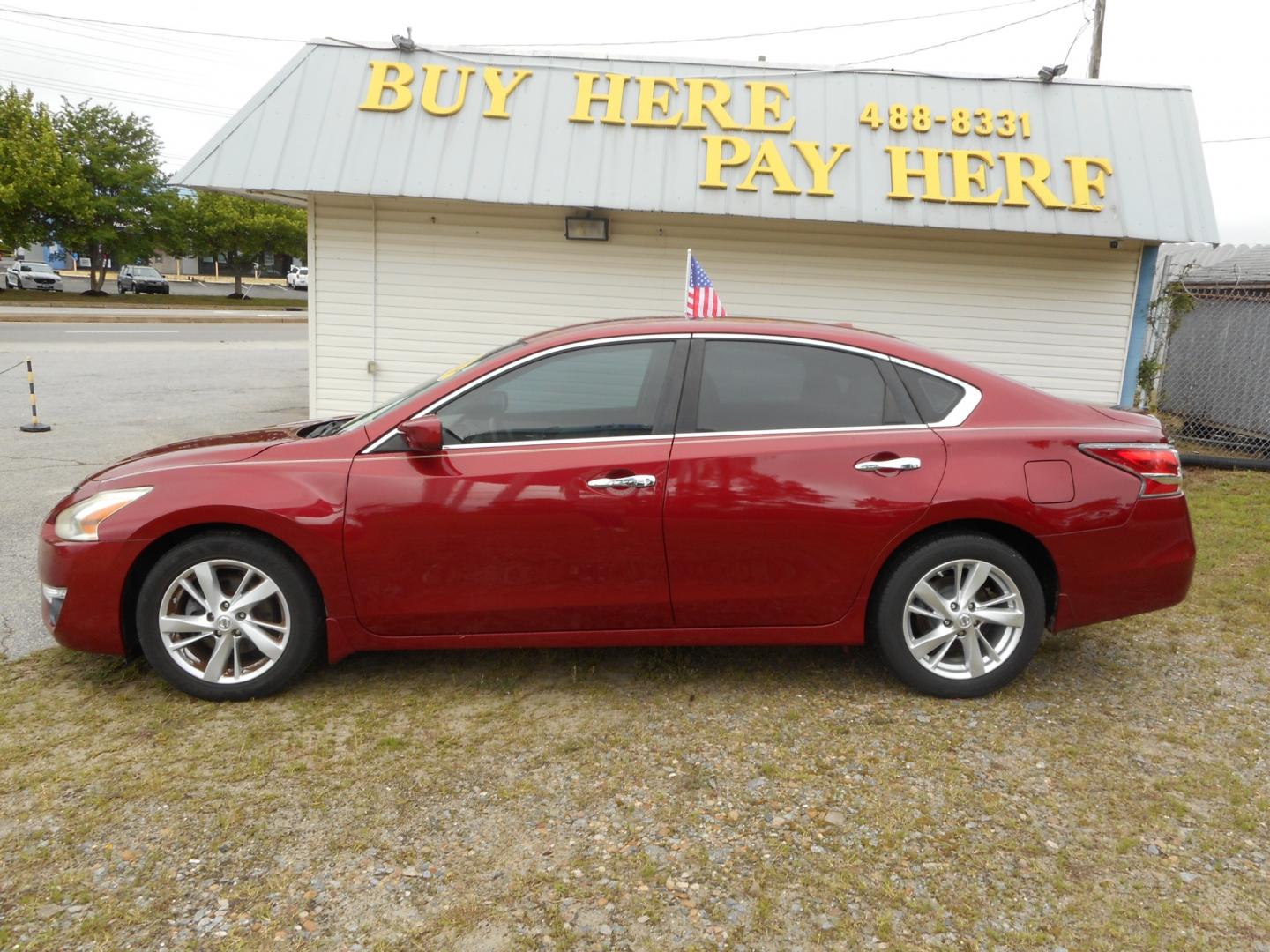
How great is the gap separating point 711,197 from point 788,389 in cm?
544

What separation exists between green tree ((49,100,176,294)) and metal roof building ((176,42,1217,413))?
35.3 metres

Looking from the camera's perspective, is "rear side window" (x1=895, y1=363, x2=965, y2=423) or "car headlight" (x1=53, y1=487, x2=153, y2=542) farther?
"rear side window" (x1=895, y1=363, x2=965, y2=423)

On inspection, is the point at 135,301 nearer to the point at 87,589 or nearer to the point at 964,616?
the point at 87,589

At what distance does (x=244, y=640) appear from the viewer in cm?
399

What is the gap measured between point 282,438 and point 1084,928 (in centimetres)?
349

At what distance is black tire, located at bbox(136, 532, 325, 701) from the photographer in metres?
3.90

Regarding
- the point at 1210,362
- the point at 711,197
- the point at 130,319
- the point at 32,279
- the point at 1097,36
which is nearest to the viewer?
the point at 711,197

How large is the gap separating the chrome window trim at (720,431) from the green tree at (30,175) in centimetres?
3909

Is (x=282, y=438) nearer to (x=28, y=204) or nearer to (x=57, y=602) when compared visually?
(x=57, y=602)

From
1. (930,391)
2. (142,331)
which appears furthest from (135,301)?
(930,391)

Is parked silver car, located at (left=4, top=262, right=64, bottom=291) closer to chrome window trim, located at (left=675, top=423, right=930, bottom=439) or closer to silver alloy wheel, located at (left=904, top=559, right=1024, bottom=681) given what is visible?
chrome window trim, located at (left=675, top=423, right=930, bottom=439)

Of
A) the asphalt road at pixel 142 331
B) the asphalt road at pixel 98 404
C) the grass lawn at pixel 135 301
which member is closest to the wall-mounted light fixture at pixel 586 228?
the asphalt road at pixel 98 404

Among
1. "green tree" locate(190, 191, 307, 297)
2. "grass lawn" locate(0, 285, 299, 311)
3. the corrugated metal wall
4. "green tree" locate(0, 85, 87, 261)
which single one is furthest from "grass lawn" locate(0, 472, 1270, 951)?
"green tree" locate(190, 191, 307, 297)

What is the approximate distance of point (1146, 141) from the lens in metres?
9.38
